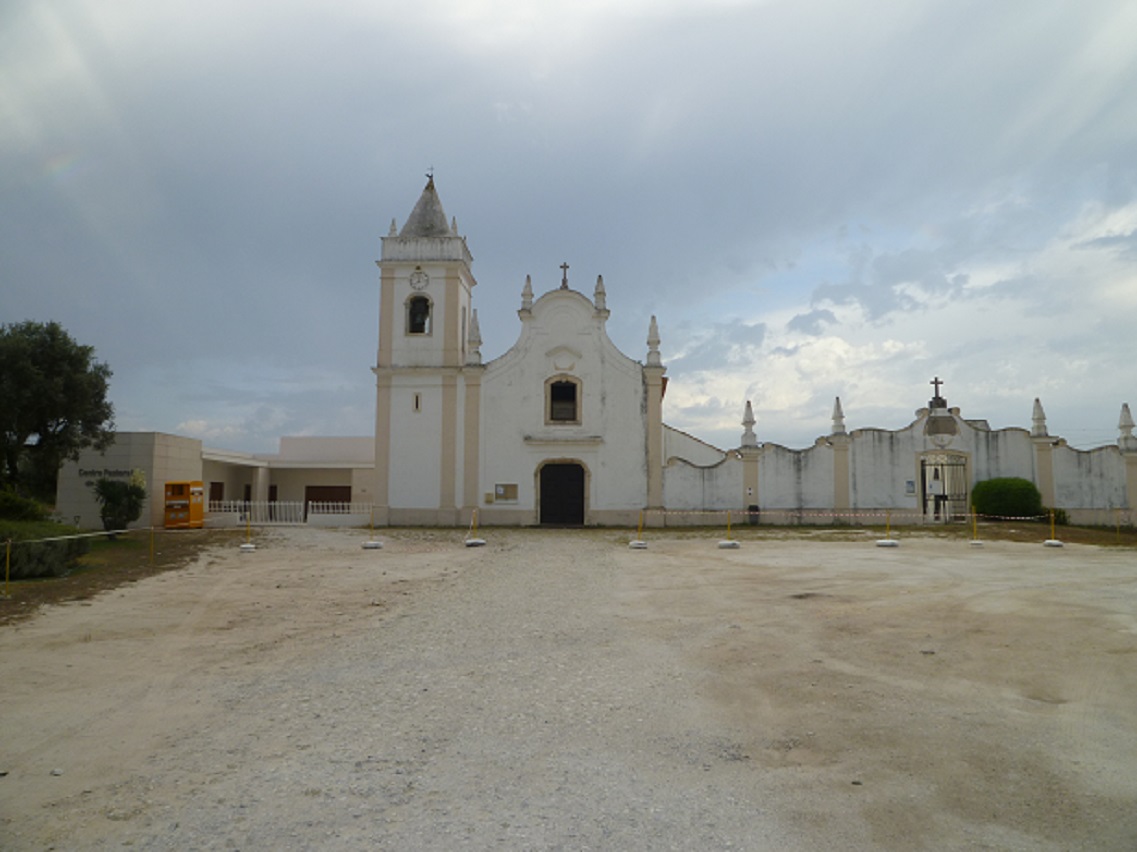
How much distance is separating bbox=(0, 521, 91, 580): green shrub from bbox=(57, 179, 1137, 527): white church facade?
451 inches

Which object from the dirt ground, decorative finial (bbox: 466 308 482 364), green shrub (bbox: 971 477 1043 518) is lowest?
the dirt ground

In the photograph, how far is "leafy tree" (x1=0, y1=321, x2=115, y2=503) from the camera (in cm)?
1833

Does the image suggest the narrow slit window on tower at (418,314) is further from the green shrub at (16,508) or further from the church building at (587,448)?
the green shrub at (16,508)

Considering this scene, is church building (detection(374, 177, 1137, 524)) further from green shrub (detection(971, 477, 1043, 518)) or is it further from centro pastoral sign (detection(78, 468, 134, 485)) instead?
centro pastoral sign (detection(78, 468, 134, 485))

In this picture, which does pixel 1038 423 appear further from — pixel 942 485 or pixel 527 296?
pixel 527 296

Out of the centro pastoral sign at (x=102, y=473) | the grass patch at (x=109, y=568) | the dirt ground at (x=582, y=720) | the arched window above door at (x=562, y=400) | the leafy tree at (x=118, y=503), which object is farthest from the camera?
the centro pastoral sign at (x=102, y=473)

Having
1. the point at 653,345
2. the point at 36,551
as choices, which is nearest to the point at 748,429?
the point at 653,345

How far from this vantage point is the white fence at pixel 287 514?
84.6 feet

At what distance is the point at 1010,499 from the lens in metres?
23.7

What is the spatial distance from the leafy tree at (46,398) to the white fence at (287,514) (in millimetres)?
5997

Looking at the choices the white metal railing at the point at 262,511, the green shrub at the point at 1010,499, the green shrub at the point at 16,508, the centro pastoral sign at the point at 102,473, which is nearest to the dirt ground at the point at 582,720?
the green shrub at the point at 16,508

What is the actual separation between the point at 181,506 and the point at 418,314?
10957mm

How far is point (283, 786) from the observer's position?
14.6 ft

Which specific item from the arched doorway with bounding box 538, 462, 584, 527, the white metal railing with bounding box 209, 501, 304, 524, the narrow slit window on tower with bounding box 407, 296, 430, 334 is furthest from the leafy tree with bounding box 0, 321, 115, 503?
the arched doorway with bounding box 538, 462, 584, 527
